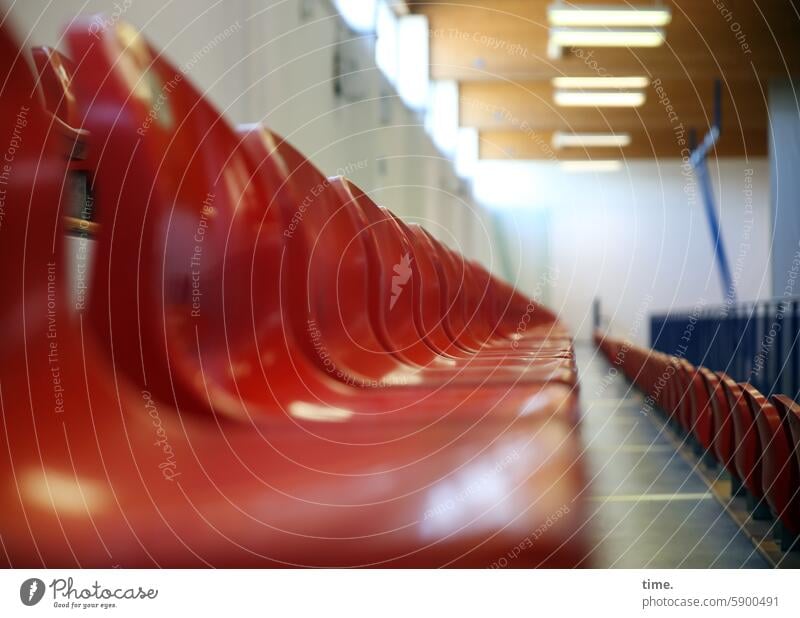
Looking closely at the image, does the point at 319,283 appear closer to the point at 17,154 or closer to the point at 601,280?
the point at 17,154

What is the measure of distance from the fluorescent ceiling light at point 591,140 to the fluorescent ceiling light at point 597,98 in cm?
153

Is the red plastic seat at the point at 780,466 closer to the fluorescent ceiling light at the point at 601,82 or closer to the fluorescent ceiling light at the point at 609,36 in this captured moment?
the fluorescent ceiling light at the point at 609,36

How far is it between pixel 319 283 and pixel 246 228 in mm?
178

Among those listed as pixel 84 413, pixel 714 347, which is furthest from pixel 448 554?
pixel 714 347

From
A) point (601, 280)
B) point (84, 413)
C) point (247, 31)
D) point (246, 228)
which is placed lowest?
point (601, 280)

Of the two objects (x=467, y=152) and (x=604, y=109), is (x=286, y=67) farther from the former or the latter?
(x=604, y=109)

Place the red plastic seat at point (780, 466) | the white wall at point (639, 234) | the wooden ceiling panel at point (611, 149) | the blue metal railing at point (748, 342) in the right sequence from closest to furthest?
the red plastic seat at point (780, 466) < the blue metal railing at point (748, 342) < the wooden ceiling panel at point (611, 149) < the white wall at point (639, 234)

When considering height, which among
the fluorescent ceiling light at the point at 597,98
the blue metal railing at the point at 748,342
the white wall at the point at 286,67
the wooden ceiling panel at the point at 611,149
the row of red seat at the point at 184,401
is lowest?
the blue metal railing at the point at 748,342

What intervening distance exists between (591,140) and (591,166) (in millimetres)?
822

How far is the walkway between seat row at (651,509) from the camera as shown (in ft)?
2.53

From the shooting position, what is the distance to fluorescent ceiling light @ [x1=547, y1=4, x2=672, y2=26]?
5473 millimetres

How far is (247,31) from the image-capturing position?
2166 millimetres

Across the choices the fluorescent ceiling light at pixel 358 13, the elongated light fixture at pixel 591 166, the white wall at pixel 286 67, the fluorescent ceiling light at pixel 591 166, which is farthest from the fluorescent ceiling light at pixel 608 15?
the fluorescent ceiling light at pixel 591 166

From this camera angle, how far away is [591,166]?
39.7ft
